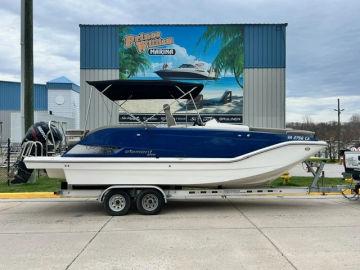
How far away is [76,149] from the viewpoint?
9.50 metres

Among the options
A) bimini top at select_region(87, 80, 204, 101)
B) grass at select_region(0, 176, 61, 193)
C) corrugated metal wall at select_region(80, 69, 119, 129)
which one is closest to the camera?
bimini top at select_region(87, 80, 204, 101)

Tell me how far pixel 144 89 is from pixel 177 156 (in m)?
1.72

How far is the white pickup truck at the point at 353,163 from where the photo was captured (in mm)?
10798

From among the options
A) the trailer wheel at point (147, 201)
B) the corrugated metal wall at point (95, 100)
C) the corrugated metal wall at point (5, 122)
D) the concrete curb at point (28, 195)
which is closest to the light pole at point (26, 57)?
the concrete curb at point (28, 195)

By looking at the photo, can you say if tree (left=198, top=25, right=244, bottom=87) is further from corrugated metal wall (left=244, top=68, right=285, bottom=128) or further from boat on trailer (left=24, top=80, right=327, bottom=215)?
boat on trailer (left=24, top=80, right=327, bottom=215)

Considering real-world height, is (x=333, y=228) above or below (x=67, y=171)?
below

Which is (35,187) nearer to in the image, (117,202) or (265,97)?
(117,202)

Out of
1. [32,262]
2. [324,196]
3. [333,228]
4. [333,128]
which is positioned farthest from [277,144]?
[333,128]

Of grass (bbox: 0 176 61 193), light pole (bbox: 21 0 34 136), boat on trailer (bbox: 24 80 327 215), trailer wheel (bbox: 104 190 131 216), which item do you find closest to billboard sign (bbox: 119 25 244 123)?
light pole (bbox: 21 0 34 136)

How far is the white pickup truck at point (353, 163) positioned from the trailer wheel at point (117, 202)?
16.8ft

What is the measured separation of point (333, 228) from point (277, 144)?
7.42 ft

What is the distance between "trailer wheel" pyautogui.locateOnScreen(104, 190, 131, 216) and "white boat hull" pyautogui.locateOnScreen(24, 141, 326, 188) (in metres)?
0.25

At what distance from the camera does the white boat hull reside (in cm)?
938

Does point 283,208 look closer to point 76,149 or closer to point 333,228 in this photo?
point 333,228
